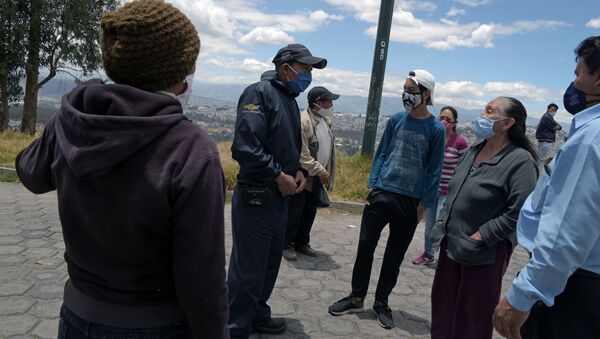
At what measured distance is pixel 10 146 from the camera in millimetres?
9305

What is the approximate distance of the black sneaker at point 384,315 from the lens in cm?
383

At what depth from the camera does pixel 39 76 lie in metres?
19.8

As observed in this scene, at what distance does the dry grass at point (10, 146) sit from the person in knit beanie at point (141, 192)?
657 cm

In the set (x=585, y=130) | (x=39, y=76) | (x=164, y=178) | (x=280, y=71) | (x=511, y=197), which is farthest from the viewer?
(x=39, y=76)

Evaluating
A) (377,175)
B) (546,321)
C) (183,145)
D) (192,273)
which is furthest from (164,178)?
(377,175)

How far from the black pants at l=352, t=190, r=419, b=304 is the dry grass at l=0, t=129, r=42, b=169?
569cm

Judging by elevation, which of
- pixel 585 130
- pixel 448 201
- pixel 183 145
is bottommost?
pixel 448 201

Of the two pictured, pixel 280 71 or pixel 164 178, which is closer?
pixel 164 178

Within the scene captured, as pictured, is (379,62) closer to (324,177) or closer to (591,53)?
(324,177)

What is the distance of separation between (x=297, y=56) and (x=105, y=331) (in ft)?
8.23

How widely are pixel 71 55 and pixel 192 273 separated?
19.2 m

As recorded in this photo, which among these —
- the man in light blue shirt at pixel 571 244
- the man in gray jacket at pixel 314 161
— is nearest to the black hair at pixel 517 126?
the man in light blue shirt at pixel 571 244

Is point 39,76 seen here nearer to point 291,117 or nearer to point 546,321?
point 291,117

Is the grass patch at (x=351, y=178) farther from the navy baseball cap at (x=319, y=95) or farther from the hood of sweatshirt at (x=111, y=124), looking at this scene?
the hood of sweatshirt at (x=111, y=124)
